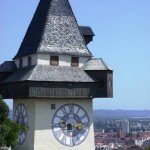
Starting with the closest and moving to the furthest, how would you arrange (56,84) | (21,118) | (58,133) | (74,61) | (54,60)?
(56,84) → (58,133) → (54,60) → (74,61) → (21,118)

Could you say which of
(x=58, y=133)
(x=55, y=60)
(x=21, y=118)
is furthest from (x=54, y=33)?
(x=58, y=133)

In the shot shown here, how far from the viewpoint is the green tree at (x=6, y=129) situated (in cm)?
1473

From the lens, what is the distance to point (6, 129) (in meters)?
14.7

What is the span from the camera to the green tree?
14727mm

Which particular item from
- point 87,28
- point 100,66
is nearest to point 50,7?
point 87,28

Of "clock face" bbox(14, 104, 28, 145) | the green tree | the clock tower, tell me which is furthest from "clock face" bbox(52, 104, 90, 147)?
the green tree

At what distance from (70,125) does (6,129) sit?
90.0 inches

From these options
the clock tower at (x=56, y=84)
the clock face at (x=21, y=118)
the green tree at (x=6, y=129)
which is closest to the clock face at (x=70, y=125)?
the clock tower at (x=56, y=84)

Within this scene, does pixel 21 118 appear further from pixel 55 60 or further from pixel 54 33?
pixel 54 33

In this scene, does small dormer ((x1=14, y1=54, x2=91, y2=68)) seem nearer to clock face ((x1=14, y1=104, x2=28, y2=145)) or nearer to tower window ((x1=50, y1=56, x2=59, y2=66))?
tower window ((x1=50, y1=56, x2=59, y2=66))

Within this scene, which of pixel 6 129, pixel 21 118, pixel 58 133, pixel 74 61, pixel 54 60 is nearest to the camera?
pixel 6 129

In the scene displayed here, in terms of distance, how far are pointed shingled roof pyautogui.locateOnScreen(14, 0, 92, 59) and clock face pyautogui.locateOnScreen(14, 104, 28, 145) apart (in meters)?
1.82

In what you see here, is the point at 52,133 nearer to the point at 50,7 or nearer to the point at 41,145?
the point at 41,145

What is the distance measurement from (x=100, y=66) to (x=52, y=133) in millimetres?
2697
